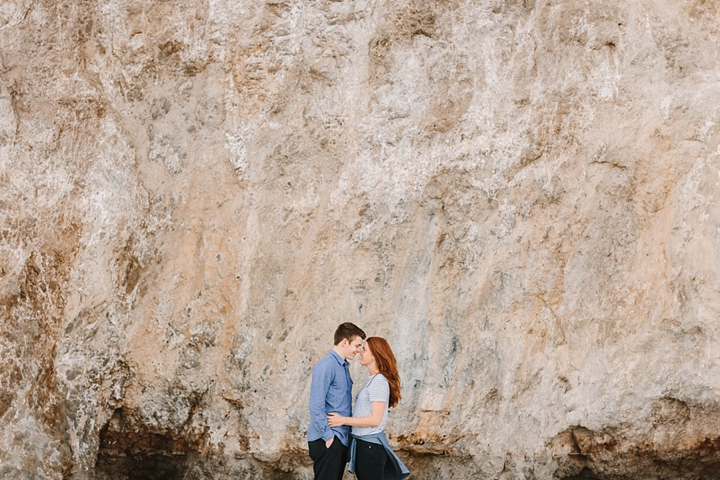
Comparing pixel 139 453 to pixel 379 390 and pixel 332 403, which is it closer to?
pixel 332 403

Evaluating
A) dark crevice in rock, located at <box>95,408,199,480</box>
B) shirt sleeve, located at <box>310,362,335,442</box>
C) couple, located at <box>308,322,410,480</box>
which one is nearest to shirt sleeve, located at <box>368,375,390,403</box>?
couple, located at <box>308,322,410,480</box>

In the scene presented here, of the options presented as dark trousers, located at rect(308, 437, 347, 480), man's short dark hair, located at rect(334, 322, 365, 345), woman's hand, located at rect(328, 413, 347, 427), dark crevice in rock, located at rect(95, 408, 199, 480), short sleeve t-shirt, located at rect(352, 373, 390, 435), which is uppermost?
man's short dark hair, located at rect(334, 322, 365, 345)

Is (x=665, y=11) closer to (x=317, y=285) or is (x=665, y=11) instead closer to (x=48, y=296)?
(x=317, y=285)

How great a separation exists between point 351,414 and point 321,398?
13.7 inches

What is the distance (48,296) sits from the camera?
248 inches

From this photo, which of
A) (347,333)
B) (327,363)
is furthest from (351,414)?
(347,333)

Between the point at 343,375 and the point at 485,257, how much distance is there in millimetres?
1969

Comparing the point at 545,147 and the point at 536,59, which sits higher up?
the point at 536,59

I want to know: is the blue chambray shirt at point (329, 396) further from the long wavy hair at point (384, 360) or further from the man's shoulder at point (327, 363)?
the long wavy hair at point (384, 360)

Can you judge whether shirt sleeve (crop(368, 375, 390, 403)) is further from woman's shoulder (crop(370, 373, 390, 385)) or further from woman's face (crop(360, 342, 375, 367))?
woman's face (crop(360, 342, 375, 367))

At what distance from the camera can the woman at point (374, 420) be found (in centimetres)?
511

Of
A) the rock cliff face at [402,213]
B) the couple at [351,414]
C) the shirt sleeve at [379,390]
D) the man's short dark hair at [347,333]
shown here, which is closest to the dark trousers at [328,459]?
the couple at [351,414]

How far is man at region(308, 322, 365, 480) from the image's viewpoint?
509 centimetres

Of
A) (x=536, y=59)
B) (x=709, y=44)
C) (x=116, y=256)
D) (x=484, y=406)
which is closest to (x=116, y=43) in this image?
(x=116, y=256)
